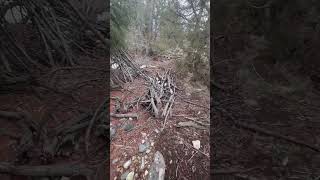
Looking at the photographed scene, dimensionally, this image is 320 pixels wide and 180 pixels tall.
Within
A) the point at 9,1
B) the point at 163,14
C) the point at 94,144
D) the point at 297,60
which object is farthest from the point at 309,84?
the point at 9,1

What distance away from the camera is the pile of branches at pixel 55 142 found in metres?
1.22

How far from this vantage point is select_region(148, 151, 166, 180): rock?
113 centimetres

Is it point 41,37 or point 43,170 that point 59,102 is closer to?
point 43,170

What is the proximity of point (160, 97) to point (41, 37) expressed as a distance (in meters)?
1.10

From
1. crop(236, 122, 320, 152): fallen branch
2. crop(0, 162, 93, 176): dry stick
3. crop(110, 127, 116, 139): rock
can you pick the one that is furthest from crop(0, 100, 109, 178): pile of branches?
crop(236, 122, 320, 152): fallen branch

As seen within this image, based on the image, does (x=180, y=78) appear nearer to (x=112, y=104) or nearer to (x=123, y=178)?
(x=112, y=104)

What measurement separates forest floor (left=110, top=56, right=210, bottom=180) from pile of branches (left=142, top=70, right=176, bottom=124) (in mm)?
20

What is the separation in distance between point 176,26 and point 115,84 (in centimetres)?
34

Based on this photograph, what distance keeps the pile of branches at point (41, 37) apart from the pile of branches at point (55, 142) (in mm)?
434

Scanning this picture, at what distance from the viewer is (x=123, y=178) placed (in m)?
1.11

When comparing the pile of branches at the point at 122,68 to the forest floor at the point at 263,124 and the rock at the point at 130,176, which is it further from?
the forest floor at the point at 263,124

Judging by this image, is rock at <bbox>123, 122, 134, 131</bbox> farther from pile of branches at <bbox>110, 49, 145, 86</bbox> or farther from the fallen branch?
the fallen branch

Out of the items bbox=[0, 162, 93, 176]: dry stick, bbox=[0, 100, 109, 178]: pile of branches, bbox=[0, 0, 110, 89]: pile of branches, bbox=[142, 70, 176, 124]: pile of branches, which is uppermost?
bbox=[0, 0, 110, 89]: pile of branches

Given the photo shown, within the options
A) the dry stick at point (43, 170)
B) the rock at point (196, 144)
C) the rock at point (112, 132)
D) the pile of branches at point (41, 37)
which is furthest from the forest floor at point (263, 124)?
the pile of branches at point (41, 37)
